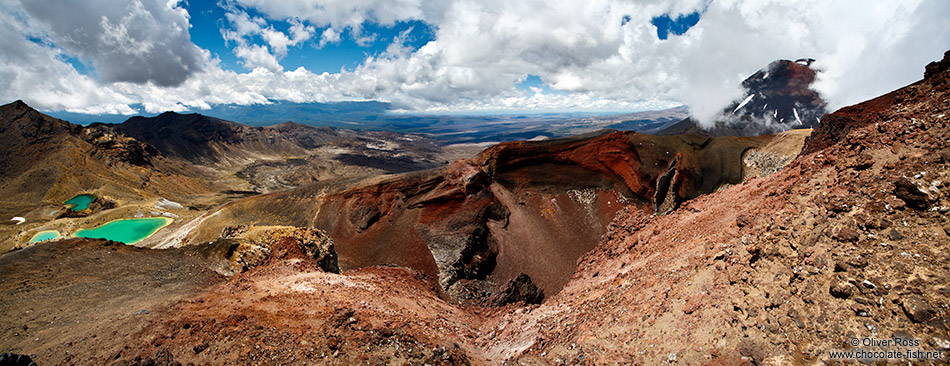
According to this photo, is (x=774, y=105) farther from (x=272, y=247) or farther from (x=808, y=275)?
(x=272, y=247)

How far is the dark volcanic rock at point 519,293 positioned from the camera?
16.8 meters

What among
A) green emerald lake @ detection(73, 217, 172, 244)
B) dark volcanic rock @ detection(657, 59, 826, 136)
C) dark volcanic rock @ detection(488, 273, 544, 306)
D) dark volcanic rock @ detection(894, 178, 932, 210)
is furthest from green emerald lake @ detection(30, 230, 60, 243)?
dark volcanic rock @ detection(657, 59, 826, 136)

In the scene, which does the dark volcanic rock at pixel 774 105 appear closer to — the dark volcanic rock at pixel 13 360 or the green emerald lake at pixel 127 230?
the dark volcanic rock at pixel 13 360

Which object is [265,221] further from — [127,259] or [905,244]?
[905,244]

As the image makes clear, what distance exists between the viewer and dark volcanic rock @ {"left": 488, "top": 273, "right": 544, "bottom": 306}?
16.8 meters

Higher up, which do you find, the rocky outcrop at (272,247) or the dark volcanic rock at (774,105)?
the dark volcanic rock at (774,105)

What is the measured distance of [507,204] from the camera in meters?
24.1

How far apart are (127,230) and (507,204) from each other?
4108cm

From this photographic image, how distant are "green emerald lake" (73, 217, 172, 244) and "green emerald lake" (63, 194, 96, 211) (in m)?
18.3

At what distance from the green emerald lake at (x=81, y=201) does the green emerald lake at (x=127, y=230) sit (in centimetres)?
Result: 1831

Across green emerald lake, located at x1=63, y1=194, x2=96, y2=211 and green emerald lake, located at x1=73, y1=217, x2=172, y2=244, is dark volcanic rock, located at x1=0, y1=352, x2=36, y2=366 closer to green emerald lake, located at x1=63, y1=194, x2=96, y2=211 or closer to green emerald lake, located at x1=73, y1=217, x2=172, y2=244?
green emerald lake, located at x1=73, y1=217, x2=172, y2=244

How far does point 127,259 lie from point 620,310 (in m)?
18.3

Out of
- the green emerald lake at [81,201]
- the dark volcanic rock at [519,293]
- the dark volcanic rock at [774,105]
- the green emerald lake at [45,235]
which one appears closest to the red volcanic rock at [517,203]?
the dark volcanic rock at [519,293]

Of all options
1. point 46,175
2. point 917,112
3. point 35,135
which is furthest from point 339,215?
point 35,135
